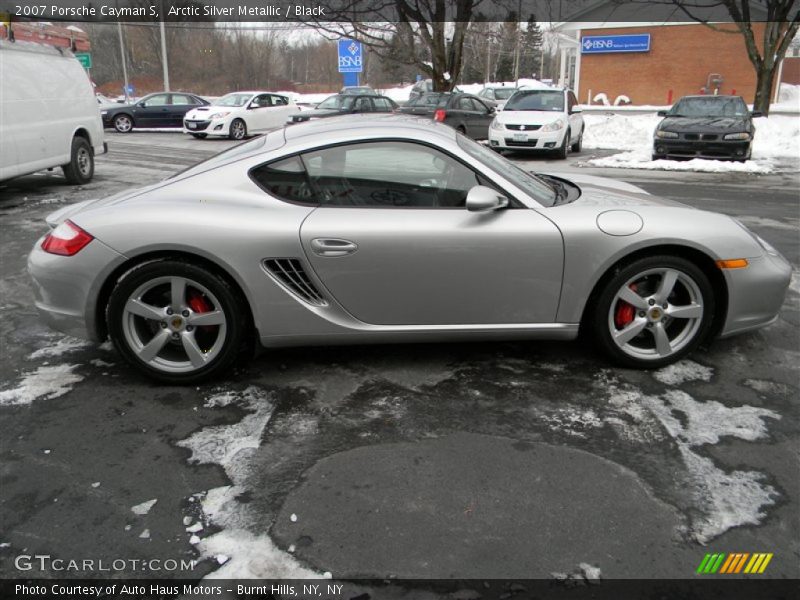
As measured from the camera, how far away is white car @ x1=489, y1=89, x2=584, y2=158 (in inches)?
599

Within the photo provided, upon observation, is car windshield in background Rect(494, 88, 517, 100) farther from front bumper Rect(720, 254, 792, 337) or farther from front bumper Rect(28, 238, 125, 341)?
front bumper Rect(28, 238, 125, 341)

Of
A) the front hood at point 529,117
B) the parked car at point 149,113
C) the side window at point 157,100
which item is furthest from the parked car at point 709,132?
the side window at point 157,100

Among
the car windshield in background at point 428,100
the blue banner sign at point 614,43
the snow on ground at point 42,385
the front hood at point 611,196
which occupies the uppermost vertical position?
the blue banner sign at point 614,43

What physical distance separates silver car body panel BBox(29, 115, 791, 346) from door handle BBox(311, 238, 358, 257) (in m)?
0.02

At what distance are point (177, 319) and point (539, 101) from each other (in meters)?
14.5

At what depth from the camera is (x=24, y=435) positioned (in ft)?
10.2

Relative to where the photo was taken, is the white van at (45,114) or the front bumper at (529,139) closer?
the white van at (45,114)

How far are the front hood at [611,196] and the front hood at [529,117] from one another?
1133cm

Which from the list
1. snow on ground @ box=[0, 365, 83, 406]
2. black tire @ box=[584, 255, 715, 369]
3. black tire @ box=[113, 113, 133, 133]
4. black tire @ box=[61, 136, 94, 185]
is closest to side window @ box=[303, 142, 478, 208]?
black tire @ box=[584, 255, 715, 369]

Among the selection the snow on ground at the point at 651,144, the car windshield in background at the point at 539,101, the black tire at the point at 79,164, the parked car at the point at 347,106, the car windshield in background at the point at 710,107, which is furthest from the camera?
the parked car at the point at 347,106

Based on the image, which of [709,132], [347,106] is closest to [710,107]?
[709,132]

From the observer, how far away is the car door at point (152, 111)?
23.9 m

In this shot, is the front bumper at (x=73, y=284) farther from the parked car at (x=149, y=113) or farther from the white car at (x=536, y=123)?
the parked car at (x=149, y=113)

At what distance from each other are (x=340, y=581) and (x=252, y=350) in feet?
6.31
